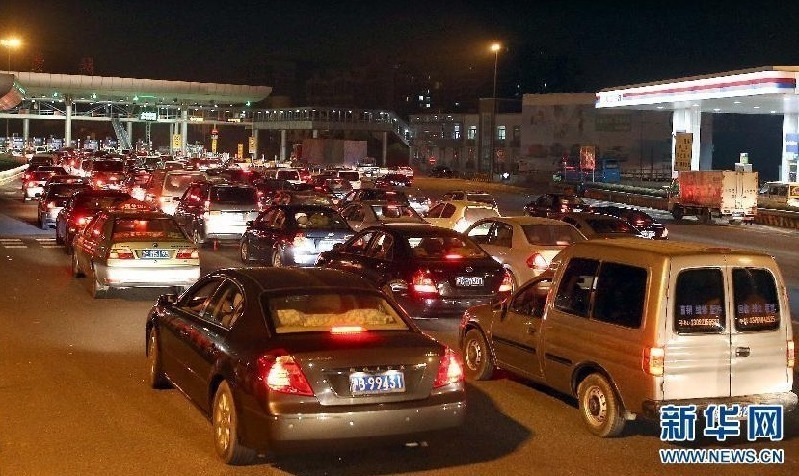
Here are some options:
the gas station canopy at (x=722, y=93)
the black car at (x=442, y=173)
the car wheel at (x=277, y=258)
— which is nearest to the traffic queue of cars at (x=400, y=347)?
the car wheel at (x=277, y=258)

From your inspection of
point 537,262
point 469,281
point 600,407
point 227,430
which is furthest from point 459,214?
point 227,430

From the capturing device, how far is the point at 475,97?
13788 cm

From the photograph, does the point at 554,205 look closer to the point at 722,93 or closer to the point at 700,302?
the point at 722,93

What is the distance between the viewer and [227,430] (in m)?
7.66

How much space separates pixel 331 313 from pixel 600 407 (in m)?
2.51

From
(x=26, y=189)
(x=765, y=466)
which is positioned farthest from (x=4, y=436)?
(x=26, y=189)

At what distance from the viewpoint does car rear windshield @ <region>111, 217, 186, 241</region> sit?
669 inches

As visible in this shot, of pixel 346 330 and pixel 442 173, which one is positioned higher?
pixel 442 173

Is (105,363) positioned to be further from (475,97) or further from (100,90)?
(475,97)

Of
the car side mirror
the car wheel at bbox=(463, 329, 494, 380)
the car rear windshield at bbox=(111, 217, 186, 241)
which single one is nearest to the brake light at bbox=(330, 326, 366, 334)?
the car side mirror

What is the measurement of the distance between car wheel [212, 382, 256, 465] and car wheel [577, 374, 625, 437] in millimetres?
3063

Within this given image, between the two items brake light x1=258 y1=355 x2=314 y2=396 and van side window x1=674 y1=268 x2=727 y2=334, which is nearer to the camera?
brake light x1=258 y1=355 x2=314 y2=396

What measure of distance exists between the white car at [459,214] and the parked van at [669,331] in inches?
667

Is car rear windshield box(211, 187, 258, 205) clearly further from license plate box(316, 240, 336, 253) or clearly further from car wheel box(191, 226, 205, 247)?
license plate box(316, 240, 336, 253)
